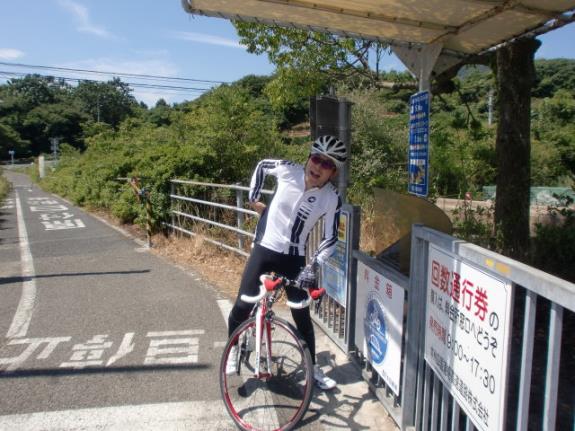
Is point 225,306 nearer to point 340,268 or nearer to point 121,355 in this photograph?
point 121,355

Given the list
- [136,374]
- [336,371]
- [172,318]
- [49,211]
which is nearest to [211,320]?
[172,318]

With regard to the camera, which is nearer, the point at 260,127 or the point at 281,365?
the point at 281,365

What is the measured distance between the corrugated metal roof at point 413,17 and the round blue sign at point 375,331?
7.71 feet

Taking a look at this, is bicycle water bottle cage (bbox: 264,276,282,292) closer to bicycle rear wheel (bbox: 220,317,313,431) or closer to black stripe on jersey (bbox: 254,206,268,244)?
bicycle rear wheel (bbox: 220,317,313,431)

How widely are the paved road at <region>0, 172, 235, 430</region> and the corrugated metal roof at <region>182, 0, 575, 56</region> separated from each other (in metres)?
3.11

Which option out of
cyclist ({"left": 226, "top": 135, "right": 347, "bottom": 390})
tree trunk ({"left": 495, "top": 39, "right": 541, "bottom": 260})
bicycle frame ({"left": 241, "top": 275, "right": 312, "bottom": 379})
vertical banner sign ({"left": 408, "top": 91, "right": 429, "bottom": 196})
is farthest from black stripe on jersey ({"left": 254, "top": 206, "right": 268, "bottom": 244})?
tree trunk ({"left": 495, "top": 39, "right": 541, "bottom": 260})

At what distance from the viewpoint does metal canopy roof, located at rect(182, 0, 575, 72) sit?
11.9ft

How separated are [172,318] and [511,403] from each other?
11.7ft

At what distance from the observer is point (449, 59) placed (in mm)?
4617

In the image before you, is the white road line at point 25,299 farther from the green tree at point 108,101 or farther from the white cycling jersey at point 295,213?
the green tree at point 108,101

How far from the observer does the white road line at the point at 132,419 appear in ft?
10.8

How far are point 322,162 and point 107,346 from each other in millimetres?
2921

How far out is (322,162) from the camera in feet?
10.9

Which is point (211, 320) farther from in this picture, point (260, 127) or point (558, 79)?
point (558, 79)
